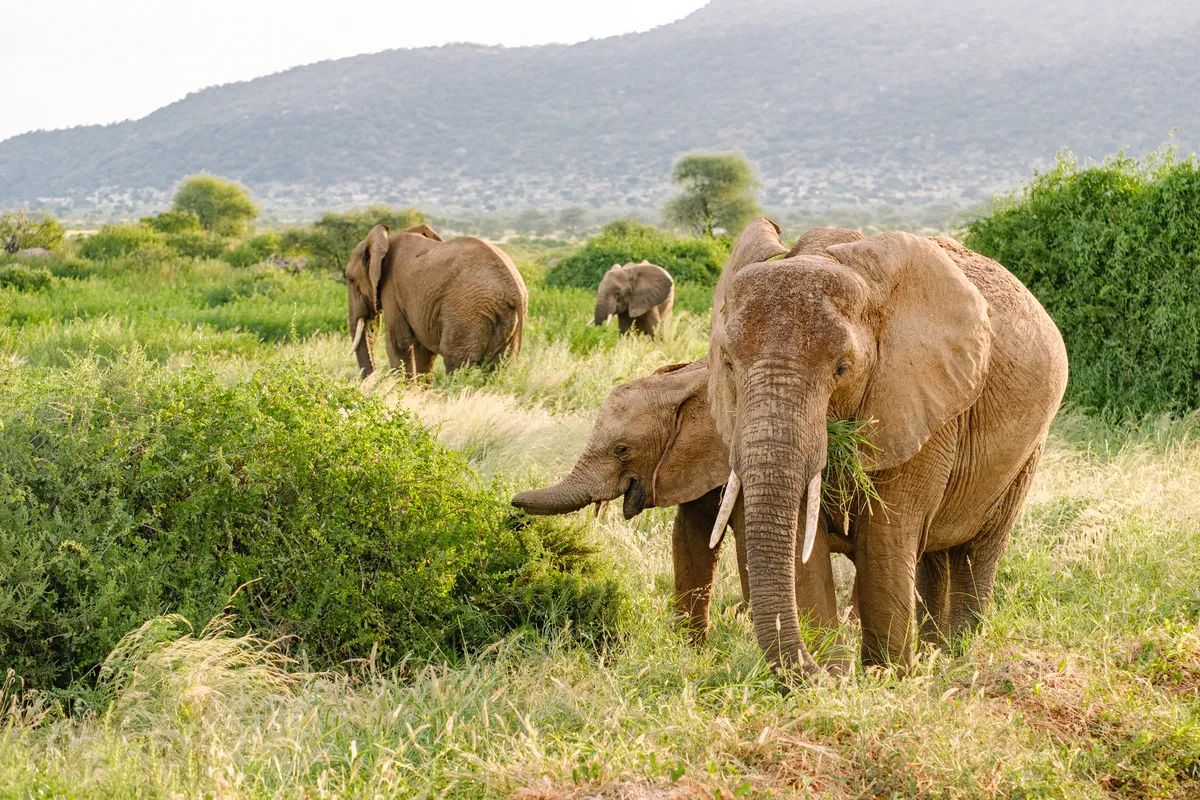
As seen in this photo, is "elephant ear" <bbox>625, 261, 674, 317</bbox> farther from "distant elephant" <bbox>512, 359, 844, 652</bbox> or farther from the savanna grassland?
"distant elephant" <bbox>512, 359, 844, 652</bbox>

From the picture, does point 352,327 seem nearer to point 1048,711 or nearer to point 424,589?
point 424,589

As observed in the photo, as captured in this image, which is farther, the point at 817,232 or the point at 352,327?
the point at 352,327

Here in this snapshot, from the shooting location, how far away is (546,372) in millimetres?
11914

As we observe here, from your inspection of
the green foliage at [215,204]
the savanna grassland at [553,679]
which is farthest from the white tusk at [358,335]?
the green foliage at [215,204]

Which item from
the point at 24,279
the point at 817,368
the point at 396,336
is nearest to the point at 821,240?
the point at 817,368

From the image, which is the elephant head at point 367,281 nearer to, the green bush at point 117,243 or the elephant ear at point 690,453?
the elephant ear at point 690,453

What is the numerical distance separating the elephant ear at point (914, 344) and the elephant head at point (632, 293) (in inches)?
566

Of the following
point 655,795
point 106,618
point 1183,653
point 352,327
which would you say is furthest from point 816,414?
point 352,327

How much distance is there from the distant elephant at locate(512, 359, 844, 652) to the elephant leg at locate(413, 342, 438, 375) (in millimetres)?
7601

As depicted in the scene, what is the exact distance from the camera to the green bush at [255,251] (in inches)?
1367

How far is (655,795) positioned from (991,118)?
180732 millimetres

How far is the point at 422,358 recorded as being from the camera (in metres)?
12.7

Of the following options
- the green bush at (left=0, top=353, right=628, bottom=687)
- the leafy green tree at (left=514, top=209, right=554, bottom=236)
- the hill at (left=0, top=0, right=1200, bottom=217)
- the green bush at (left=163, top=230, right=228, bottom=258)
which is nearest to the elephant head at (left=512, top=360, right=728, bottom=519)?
the green bush at (left=0, top=353, right=628, bottom=687)

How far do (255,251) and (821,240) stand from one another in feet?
110
